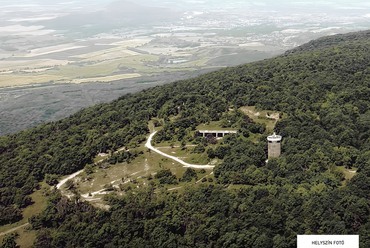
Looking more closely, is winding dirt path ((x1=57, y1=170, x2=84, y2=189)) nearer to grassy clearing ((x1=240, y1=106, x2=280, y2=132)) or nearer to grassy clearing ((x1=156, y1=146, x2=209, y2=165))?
grassy clearing ((x1=156, y1=146, x2=209, y2=165))

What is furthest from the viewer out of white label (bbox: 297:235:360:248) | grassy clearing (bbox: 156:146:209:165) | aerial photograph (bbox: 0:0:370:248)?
grassy clearing (bbox: 156:146:209:165)

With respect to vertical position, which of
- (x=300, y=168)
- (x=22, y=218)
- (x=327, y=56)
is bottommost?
(x=22, y=218)

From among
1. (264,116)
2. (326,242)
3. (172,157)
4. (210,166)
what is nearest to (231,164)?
(210,166)

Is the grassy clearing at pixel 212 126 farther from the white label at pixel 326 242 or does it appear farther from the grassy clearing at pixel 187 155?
the white label at pixel 326 242

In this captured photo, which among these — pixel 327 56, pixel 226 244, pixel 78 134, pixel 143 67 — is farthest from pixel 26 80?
pixel 226 244

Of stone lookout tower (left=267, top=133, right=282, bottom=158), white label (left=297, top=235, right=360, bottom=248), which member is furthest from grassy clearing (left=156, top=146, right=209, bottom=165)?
white label (left=297, top=235, right=360, bottom=248)

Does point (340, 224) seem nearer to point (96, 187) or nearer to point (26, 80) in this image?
point (96, 187)
